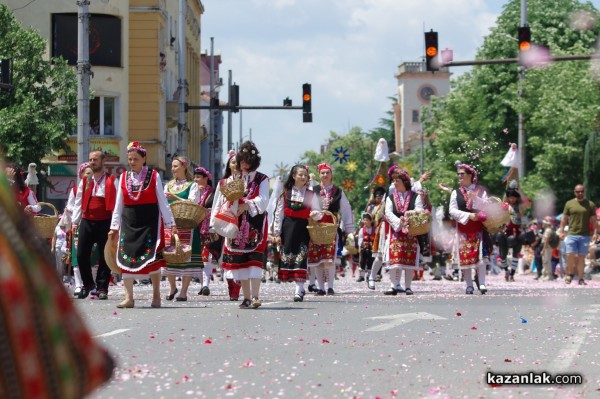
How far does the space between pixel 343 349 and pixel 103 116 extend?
4639 centimetres

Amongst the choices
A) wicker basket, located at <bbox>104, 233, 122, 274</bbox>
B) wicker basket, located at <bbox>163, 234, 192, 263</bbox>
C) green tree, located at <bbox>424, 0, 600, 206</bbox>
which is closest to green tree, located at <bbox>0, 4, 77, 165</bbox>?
green tree, located at <bbox>424, 0, 600, 206</bbox>

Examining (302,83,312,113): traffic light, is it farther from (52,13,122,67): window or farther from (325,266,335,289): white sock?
(325,266,335,289): white sock

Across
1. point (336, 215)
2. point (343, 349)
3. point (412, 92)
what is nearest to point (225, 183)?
point (336, 215)

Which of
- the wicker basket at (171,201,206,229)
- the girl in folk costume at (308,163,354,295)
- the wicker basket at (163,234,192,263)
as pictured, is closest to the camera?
the wicker basket at (163,234,192,263)

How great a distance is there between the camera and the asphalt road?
7488 millimetres

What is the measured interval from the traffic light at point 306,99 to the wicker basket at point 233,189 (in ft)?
85.8

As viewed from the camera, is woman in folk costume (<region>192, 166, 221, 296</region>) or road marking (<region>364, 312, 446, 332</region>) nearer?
road marking (<region>364, 312, 446, 332</region>)

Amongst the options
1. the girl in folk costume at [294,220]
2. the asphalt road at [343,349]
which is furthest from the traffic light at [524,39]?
the asphalt road at [343,349]

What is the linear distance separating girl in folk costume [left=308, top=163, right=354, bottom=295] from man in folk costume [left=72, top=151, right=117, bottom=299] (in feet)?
12.9

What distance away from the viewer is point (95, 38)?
5519 cm

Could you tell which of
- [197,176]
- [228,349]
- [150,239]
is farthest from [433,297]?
[228,349]

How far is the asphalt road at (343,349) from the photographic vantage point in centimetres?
749

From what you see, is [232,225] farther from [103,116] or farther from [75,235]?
[103,116]

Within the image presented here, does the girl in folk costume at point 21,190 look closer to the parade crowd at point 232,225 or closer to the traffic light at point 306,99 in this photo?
the parade crowd at point 232,225
